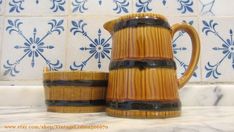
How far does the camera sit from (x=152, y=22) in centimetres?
42

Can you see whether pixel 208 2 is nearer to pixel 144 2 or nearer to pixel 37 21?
pixel 144 2

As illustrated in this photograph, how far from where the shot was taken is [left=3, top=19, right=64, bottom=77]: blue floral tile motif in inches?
25.8

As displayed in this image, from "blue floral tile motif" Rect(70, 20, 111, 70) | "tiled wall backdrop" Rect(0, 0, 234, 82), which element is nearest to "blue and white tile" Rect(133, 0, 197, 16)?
"tiled wall backdrop" Rect(0, 0, 234, 82)

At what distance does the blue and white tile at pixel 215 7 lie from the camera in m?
0.68

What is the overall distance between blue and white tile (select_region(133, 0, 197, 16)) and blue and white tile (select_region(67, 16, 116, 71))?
9cm

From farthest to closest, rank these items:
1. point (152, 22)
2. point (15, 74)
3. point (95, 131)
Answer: point (15, 74), point (152, 22), point (95, 131)

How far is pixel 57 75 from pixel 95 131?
21cm

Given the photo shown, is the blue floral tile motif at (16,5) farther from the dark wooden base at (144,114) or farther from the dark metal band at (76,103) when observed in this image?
the dark wooden base at (144,114)

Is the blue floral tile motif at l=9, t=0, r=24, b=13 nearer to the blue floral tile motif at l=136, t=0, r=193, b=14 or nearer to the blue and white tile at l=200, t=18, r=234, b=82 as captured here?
the blue floral tile motif at l=136, t=0, r=193, b=14

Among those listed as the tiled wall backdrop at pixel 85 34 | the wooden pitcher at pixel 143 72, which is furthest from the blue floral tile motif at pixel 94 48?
the wooden pitcher at pixel 143 72

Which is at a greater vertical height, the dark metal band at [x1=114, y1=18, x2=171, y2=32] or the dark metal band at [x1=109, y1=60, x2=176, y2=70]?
the dark metal band at [x1=114, y1=18, x2=171, y2=32]

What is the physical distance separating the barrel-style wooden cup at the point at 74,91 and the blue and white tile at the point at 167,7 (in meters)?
0.27

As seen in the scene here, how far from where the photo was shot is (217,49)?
66 cm

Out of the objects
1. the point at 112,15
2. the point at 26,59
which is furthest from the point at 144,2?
the point at 26,59
